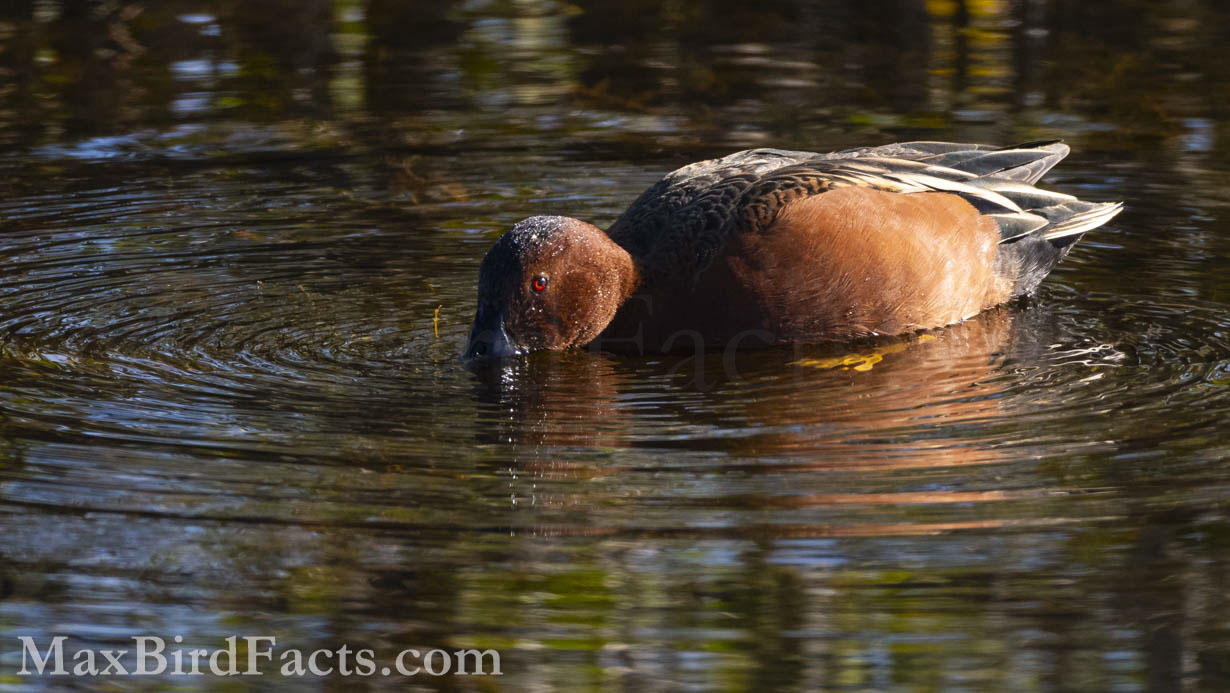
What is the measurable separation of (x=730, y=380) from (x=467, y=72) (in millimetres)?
6680

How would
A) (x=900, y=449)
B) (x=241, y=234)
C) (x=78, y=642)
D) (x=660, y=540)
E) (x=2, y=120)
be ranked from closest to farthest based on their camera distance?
(x=78, y=642) < (x=660, y=540) < (x=900, y=449) < (x=241, y=234) < (x=2, y=120)

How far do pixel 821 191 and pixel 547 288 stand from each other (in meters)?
1.29

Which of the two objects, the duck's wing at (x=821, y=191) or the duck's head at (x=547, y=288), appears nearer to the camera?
the duck's head at (x=547, y=288)

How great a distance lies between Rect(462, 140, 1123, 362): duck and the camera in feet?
22.8

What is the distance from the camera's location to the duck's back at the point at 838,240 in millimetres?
6973

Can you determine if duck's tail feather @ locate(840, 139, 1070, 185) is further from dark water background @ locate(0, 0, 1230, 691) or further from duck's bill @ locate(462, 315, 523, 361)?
duck's bill @ locate(462, 315, 523, 361)

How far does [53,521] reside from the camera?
201 inches

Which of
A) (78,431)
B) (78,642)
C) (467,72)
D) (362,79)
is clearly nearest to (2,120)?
(362,79)

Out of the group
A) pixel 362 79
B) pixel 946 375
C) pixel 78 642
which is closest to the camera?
pixel 78 642

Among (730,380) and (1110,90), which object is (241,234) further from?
(1110,90)

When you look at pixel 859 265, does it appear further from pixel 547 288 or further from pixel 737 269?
pixel 547 288

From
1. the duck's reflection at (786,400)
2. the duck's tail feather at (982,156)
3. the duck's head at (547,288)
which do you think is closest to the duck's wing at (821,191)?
the duck's tail feather at (982,156)

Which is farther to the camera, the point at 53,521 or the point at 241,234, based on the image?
the point at 241,234

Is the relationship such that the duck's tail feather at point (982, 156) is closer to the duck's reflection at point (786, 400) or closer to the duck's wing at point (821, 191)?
the duck's wing at point (821, 191)
